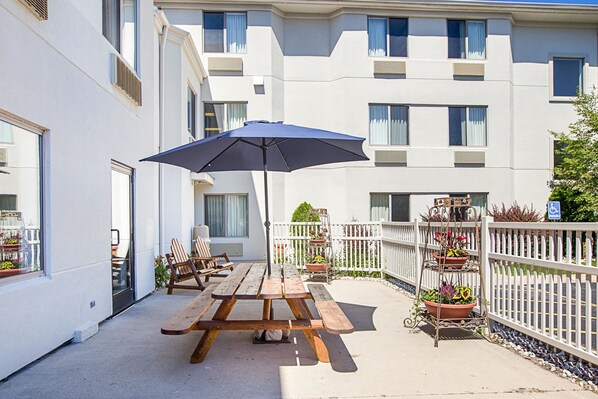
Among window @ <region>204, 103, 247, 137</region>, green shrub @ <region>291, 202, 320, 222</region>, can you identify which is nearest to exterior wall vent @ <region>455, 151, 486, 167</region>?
green shrub @ <region>291, 202, 320, 222</region>

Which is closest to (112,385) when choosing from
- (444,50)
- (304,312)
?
(304,312)

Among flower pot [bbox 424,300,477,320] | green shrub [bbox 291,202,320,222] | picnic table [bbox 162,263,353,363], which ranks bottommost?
flower pot [bbox 424,300,477,320]

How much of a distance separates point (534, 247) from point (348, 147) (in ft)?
7.59

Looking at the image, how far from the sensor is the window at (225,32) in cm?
1405

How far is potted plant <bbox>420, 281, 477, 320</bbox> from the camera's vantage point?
5359mm

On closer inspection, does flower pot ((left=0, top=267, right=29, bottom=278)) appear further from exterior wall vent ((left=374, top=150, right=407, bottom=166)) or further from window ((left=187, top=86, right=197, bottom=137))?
exterior wall vent ((left=374, top=150, right=407, bottom=166))

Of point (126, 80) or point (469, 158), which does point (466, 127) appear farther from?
point (126, 80)

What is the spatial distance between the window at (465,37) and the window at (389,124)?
100 inches

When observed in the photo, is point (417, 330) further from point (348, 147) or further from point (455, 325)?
point (348, 147)

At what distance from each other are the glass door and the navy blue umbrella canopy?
1451mm

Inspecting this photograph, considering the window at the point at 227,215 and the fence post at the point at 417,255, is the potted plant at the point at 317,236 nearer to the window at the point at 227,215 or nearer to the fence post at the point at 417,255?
the fence post at the point at 417,255

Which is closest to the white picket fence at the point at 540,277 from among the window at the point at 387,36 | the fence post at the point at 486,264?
the fence post at the point at 486,264

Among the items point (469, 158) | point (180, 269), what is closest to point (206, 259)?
point (180, 269)

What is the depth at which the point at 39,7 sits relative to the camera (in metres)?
4.47
